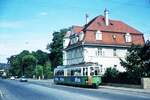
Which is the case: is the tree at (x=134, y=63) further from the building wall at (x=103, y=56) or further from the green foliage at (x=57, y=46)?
the green foliage at (x=57, y=46)

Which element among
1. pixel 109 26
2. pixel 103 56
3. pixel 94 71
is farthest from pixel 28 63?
pixel 94 71

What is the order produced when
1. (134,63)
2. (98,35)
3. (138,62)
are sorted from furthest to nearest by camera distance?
(98,35) < (134,63) < (138,62)

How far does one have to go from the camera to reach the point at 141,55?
130ft

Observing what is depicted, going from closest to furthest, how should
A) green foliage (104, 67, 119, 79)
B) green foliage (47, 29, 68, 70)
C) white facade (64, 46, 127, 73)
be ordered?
green foliage (104, 67, 119, 79) → white facade (64, 46, 127, 73) → green foliage (47, 29, 68, 70)

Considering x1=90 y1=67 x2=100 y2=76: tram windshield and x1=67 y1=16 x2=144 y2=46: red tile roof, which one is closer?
x1=90 y1=67 x2=100 y2=76: tram windshield

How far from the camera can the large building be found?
2336 inches

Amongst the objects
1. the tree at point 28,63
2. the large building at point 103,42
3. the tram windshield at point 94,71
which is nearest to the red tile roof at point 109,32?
the large building at point 103,42

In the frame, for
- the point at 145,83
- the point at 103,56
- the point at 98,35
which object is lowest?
the point at 145,83

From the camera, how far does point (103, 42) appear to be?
197ft

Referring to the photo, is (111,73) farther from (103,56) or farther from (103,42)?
(103,56)

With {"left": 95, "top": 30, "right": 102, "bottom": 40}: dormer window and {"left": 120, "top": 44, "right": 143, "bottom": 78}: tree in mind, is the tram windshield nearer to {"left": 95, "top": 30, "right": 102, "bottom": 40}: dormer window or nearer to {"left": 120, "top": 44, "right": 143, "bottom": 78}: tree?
{"left": 120, "top": 44, "right": 143, "bottom": 78}: tree

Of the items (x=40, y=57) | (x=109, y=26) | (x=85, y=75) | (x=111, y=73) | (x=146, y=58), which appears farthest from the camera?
(x=40, y=57)

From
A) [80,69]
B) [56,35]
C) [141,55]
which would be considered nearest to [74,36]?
[80,69]

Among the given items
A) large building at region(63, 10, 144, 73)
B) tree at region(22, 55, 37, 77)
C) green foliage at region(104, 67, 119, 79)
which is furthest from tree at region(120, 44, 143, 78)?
tree at region(22, 55, 37, 77)
